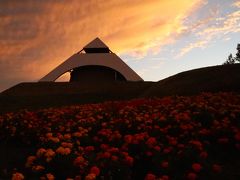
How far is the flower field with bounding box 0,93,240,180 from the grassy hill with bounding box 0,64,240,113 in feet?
20.3

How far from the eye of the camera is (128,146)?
22.7 feet

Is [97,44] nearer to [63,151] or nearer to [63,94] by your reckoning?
[63,94]

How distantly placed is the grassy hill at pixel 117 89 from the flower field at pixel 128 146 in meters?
6.19

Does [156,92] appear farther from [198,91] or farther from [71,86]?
[71,86]

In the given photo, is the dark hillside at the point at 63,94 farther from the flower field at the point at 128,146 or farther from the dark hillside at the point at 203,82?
the flower field at the point at 128,146

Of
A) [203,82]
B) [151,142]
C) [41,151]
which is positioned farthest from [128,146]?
[203,82]

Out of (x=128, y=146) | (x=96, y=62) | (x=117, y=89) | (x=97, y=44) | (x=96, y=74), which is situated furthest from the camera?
(x=96, y=74)

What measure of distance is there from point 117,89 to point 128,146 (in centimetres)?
1799

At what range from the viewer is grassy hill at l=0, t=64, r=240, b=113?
1802 centimetres

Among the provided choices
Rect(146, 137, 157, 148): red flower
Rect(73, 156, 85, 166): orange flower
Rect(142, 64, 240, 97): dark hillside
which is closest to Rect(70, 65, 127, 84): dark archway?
Rect(142, 64, 240, 97): dark hillside

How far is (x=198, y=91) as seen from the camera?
57.3 ft

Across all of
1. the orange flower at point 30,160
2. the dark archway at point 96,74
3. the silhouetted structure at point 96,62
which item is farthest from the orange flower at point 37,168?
the dark archway at point 96,74

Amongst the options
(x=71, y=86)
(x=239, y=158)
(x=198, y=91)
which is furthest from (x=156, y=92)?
(x=239, y=158)

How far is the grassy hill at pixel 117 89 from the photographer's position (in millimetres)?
18016
